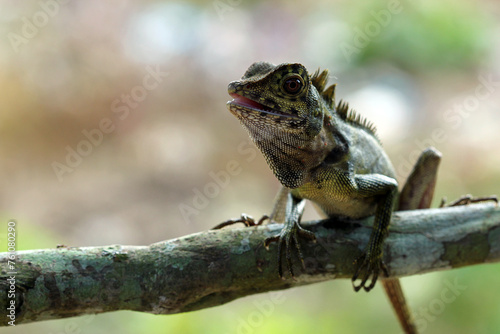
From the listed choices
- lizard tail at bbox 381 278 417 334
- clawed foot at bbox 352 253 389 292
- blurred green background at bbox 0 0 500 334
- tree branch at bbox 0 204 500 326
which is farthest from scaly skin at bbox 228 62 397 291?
blurred green background at bbox 0 0 500 334

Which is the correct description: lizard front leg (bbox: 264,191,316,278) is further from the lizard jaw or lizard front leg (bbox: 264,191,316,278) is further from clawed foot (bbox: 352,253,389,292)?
the lizard jaw

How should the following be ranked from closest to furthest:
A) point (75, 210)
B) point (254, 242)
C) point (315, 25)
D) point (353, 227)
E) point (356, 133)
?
1. point (254, 242)
2. point (353, 227)
3. point (356, 133)
4. point (75, 210)
5. point (315, 25)

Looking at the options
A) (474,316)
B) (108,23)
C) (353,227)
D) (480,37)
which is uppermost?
(108,23)

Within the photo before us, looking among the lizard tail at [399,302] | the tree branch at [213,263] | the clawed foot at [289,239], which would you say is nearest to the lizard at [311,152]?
the clawed foot at [289,239]

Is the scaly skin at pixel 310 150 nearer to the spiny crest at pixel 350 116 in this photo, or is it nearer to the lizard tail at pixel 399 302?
the spiny crest at pixel 350 116

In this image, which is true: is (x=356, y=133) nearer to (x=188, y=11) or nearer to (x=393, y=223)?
(x=393, y=223)

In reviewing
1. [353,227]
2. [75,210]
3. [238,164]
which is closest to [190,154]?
[238,164]
